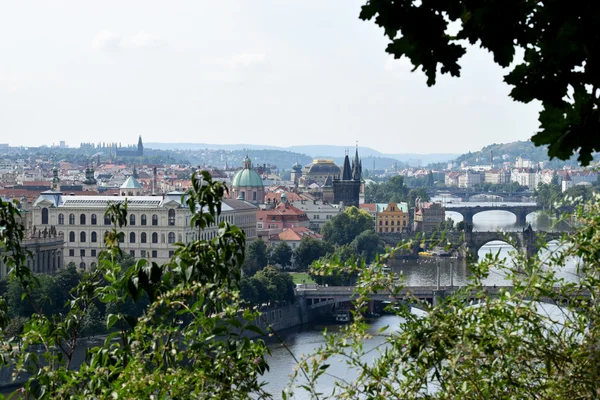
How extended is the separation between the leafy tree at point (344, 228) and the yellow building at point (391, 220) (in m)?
8.40

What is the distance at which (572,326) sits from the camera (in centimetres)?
480

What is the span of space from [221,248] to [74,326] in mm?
1189

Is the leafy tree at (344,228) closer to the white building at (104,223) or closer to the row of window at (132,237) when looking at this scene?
the white building at (104,223)

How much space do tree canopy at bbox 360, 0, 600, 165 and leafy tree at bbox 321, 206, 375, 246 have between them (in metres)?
57.3

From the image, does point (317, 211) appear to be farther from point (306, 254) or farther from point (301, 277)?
point (301, 277)

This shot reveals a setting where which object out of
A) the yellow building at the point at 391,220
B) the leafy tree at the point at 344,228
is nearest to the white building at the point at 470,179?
the yellow building at the point at 391,220

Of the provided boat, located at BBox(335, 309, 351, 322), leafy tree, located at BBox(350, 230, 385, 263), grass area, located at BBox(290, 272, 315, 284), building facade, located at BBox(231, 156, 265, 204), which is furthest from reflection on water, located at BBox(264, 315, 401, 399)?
building facade, located at BBox(231, 156, 265, 204)

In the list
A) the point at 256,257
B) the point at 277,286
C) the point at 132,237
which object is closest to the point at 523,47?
the point at 277,286

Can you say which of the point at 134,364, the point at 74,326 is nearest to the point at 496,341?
the point at 134,364

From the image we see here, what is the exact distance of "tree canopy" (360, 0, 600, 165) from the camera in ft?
9.27

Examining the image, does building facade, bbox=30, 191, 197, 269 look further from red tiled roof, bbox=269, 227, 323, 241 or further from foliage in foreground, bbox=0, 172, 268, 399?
foliage in foreground, bbox=0, 172, 268, 399

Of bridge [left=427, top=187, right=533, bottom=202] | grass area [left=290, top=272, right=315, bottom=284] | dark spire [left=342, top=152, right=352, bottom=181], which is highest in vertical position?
dark spire [left=342, top=152, right=352, bottom=181]

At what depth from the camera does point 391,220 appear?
241ft

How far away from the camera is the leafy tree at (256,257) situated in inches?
1801
